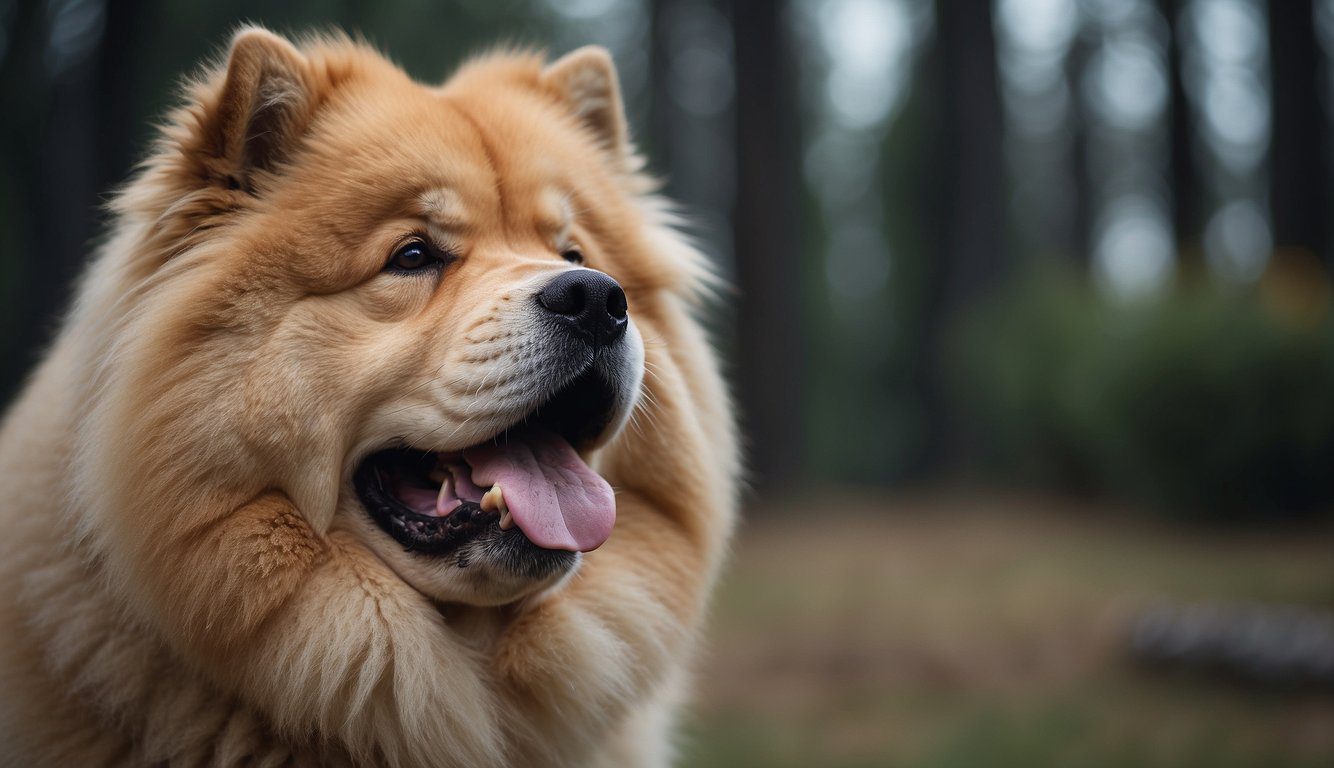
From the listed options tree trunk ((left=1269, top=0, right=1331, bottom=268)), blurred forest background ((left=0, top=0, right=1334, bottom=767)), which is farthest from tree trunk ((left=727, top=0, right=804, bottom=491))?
tree trunk ((left=1269, top=0, right=1331, bottom=268))

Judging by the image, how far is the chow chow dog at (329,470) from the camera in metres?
2.35

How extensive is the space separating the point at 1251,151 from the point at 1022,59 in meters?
10.6

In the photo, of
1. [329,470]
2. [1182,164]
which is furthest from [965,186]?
[329,470]

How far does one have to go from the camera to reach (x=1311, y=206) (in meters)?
14.1

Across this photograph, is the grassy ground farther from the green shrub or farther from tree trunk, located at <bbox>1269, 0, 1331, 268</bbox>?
tree trunk, located at <bbox>1269, 0, 1331, 268</bbox>

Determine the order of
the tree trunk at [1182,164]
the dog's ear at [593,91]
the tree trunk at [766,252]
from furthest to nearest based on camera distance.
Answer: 1. the tree trunk at [1182,164]
2. the tree trunk at [766,252]
3. the dog's ear at [593,91]

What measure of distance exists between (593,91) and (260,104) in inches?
51.9

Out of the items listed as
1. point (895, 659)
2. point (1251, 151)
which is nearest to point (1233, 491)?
point (895, 659)

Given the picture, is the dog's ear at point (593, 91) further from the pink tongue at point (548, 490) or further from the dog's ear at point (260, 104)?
the pink tongue at point (548, 490)

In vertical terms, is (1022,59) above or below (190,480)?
above

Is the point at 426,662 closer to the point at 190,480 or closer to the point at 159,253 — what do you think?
the point at 190,480

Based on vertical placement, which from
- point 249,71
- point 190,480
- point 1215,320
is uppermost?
point 249,71

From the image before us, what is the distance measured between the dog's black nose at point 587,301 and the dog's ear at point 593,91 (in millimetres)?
1250

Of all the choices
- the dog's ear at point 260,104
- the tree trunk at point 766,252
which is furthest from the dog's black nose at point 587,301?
the tree trunk at point 766,252
